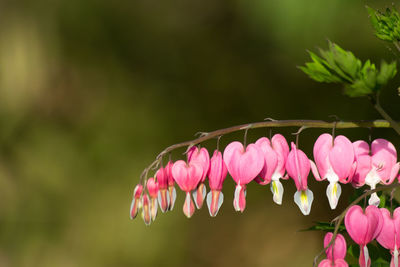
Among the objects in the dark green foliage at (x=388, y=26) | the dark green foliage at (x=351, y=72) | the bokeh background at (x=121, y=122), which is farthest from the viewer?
the bokeh background at (x=121, y=122)

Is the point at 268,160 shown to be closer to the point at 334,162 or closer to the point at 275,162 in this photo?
the point at 275,162

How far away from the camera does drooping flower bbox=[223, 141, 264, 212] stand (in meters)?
1.08

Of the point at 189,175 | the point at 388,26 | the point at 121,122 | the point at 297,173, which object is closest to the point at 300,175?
the point at 297,173

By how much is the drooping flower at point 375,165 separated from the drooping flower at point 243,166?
0.19 metres

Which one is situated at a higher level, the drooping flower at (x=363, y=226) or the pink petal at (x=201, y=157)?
the pink petal at (x=201, y=157)

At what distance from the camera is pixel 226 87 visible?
10.8ft

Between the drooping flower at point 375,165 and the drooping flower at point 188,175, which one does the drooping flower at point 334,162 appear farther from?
the drooping flower at point 188,175

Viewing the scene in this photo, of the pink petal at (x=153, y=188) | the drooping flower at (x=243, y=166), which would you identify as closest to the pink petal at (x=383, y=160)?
the drooping flower at (x=243, y=166)

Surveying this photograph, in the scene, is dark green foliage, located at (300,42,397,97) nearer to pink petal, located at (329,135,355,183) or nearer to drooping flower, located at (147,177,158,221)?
pink petal, located at (329,135,355,183)

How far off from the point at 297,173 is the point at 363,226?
0.16m

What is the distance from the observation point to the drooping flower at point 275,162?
1.09 metres

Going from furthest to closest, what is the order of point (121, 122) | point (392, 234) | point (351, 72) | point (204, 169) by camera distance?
point (121, 122)
point (204, 169)
point (392, 234)
point (351, 72)

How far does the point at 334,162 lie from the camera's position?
1047mm

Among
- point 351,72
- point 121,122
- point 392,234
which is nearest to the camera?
point 351,72
